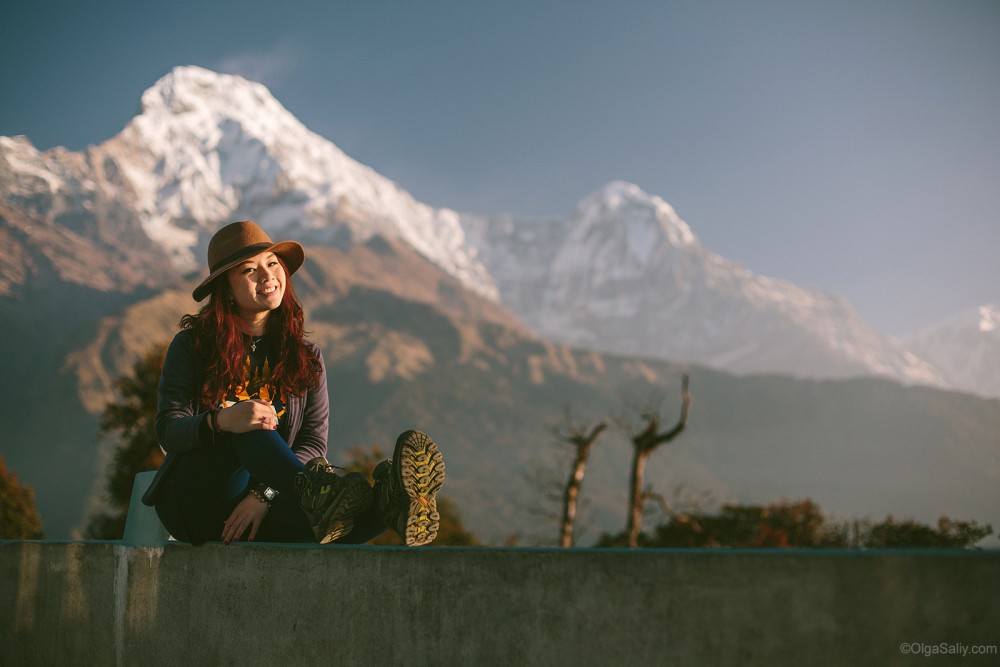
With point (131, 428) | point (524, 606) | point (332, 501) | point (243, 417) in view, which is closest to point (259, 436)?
point (243, 417)

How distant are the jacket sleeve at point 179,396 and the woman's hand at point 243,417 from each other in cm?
12

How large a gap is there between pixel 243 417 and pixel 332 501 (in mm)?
452

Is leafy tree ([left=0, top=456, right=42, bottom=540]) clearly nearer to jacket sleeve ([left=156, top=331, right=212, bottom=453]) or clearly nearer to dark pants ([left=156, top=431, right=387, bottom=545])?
jacket sleeve ([left=156, top=331, right=212, bottom=453])

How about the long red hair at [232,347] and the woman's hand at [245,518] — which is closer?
the woman's hand at [245,518]

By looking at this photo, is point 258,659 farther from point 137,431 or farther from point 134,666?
point 137,431

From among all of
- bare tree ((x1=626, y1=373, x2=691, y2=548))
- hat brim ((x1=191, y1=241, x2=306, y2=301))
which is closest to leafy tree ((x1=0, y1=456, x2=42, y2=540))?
bare tree ((x1=626, y1=373, x2=691, y2=548))

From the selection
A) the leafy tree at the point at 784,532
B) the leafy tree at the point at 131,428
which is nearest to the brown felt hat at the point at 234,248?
the leafy tree at the point at 784,532

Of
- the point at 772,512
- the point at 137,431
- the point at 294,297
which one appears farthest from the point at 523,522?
the point at 294,297

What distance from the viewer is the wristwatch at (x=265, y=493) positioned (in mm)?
2881

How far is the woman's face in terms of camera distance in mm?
3336

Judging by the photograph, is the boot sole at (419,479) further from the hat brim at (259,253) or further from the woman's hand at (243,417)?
the hat brim at (259,253)

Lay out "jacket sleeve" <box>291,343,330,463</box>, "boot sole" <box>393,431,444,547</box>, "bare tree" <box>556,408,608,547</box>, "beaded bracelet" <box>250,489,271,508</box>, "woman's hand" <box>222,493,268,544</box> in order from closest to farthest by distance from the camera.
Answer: "boot sole" <box>393,431,444,547</box>, "woman's hand" <box>222,493,268,544</box>, "beaded bracelet" <box>250,489,271,508</box>, "jacket sleeve" <box>291,343,330,463</box>, "bare tree" <box>556,408,608,547</box>

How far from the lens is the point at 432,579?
2.05m

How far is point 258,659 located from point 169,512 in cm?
67
